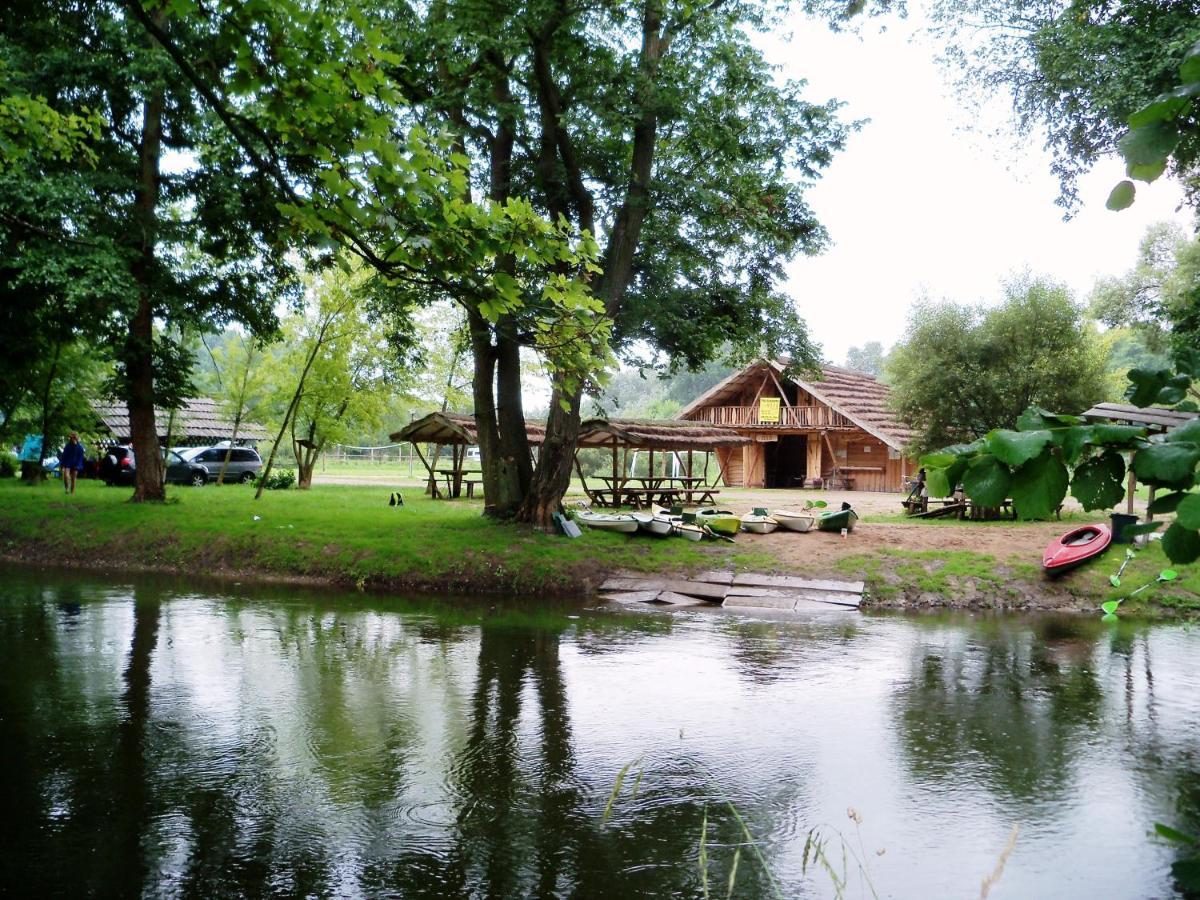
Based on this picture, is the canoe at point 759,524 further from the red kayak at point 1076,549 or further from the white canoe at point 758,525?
the red kayak at point 1076,549

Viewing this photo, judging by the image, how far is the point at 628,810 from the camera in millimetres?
5957

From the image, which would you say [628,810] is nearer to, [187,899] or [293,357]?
[187,899]

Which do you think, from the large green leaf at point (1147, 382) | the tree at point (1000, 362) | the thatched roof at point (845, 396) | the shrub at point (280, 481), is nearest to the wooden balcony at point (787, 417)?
the thatched roof at point (845, 396)

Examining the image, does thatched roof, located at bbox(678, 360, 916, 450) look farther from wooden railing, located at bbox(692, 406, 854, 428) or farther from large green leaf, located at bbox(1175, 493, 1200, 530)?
large green leaf, located at bbox(1175, 493, 1200, 530)

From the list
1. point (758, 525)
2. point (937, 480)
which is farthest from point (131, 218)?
point (937, 480)

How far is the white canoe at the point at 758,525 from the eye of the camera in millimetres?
18844

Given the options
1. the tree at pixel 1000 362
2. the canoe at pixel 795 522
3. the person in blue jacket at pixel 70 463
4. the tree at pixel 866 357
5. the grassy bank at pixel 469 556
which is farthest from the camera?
the tree at pixel 866 357

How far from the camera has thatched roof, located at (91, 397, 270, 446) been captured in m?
37.8

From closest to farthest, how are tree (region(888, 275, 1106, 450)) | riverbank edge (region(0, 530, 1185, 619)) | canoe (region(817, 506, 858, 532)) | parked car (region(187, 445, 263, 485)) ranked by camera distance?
1. riverbank edge (region(0, 530, 1185, 619))
2. canoe (region(817, 506, 858, 532))
3. tree (region(888, 275, 1106, 450))
4. parked car (region(187, 445, 263, 485))

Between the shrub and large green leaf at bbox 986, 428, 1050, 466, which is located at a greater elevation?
large green leaf at bbox 986, 428, 1050, 466

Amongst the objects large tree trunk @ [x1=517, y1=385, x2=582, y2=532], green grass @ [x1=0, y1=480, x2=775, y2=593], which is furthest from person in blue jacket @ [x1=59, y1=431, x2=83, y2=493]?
large tree trunk @ [x1=517, y1=385, x2=582, y2=532]

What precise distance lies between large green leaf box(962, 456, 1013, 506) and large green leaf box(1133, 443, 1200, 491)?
258mm

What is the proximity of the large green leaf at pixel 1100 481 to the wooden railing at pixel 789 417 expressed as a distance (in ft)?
115

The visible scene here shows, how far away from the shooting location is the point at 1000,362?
24.6 meters
